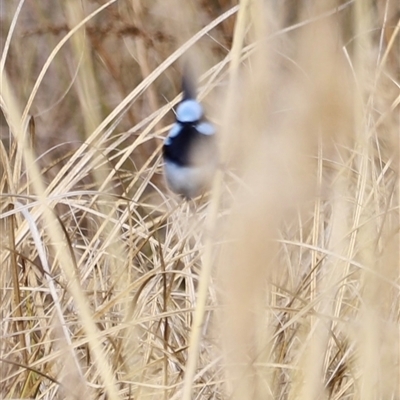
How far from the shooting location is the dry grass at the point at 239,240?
35cm

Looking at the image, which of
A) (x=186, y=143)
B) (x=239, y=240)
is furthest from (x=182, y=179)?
(x=239, y=240)

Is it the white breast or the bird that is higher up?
the bird

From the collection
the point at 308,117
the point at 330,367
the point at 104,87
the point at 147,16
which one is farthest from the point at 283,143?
the point at 104,87

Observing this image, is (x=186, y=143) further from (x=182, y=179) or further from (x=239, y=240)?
(x=239, y=240)

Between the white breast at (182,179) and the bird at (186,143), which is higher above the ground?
the bird at (186,143)

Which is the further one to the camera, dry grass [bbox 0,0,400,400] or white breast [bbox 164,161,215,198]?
white breast [bbox 164,161,215,198]

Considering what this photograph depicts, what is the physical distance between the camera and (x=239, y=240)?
327 millimetres

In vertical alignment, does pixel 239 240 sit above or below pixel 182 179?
above

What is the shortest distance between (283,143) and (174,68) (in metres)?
1.33

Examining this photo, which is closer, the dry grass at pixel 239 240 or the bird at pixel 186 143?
the dry grass at pixel 239 240

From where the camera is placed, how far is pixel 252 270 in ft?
1.06

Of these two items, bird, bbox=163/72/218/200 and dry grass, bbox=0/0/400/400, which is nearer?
dry grass, bbox=0/0/400/400

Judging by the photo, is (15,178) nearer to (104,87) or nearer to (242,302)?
(242,302)

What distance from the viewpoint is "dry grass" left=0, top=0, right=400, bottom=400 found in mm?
350
